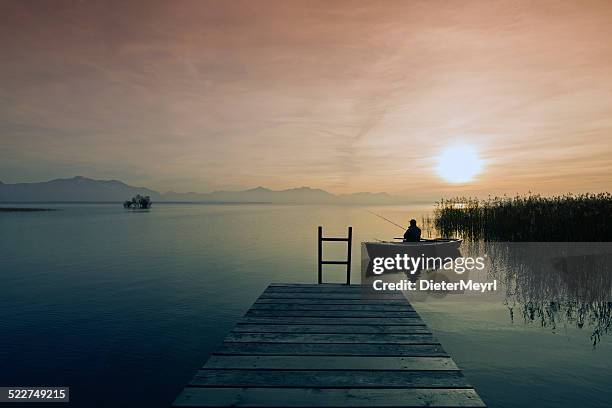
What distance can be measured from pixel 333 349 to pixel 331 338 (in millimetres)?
527

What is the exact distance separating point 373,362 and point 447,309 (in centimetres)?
845

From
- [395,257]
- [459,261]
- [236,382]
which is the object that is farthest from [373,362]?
[459,261]

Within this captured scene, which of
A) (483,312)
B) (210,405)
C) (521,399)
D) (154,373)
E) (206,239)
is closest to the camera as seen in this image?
(210,405)

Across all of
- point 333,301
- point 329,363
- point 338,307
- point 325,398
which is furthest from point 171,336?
point 325,398

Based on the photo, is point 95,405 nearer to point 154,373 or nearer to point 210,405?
point 154,373

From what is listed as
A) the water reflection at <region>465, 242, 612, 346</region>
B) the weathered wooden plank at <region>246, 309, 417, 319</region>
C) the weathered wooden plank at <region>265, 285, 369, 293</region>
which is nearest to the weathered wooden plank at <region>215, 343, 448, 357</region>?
the weathered wooden plank at <region>246, 309, 417, 319</region>

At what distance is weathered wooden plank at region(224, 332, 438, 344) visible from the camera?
6.60 metres

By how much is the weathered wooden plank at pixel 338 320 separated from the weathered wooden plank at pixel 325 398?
9.10ft

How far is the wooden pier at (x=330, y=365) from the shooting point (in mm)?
4695

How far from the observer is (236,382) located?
5059 mm

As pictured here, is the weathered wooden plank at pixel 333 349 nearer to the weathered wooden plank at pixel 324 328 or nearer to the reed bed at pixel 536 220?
the weathered wooden plank at pixel 324 328

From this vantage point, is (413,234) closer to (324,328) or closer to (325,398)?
(324,328)

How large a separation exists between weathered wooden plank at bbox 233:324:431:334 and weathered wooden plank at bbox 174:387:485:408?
2.26m

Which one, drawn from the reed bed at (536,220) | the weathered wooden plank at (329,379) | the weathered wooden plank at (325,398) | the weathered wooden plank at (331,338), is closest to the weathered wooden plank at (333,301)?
the weathered wooden plank at (331,338)
